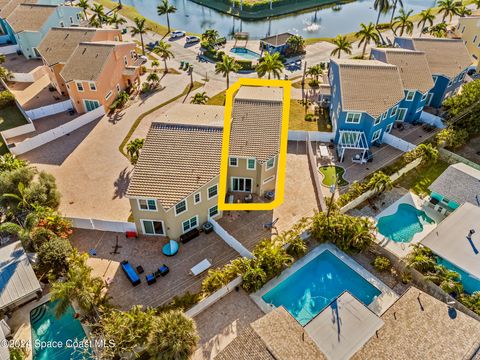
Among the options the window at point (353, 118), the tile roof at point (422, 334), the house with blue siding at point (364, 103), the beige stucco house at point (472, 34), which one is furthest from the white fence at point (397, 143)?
the beige stucco house at point (472, 34)

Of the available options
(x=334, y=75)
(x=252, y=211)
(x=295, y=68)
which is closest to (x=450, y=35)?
(x=295, y=68)

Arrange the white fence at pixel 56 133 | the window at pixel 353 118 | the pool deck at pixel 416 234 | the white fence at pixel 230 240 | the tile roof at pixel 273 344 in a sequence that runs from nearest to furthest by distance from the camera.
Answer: the tile roof at pixel 273 344
the white fence at pixel 230 240
the pool deck at pixel 416 234
the white fence at pixel 56 133
the window at pixel 353 118

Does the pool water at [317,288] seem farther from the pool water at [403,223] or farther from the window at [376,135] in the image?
the window at [376,135]

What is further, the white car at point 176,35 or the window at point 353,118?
the white car at point 176,35

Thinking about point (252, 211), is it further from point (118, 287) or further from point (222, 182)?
point (118, 287)

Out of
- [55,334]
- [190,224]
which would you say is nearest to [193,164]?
[190,224]

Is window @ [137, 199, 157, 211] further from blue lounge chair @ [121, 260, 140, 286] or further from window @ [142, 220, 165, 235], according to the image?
blue lounge chair @ [121, 260, 140, 286]

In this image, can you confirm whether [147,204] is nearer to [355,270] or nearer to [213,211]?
[213,211]

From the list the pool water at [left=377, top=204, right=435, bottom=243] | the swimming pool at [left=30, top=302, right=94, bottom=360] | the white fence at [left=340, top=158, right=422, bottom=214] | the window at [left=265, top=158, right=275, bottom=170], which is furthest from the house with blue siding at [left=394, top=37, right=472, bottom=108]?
the swimming pool at [left=30, top=302, right=94, bottom=360]
